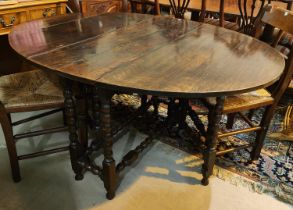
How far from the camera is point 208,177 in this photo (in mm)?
1650

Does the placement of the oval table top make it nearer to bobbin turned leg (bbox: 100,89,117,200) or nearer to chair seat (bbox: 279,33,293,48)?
bobbin turned leg (bbox: 100,89,117,200)

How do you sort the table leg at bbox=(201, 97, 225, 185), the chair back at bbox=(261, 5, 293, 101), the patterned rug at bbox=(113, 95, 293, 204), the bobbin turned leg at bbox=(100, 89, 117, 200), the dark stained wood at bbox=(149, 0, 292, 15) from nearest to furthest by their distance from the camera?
the bobbin turned leg at bbox=(100, 89, 117, 200) → the table leg at bbox=(201, 97, 225, 185) → the chair back at bbox=(261, 5, 293, 101) → the patterned rug at bbox=(113, 95, 293, 204) → the dark stained wood at bbox=(149, 0, 292, 15)

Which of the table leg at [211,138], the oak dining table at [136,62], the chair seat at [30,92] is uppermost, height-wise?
the oak dining table at [136,62]

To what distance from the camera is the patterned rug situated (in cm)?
169

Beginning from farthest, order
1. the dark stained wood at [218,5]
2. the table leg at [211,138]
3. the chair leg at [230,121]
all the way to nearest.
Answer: the dark stained wood at [218,5] → the chair leg at [230,121] → the table leg at [211,138]

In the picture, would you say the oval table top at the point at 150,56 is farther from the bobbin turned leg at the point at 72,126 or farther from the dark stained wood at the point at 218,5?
the dark stained wood at the point at 218,5

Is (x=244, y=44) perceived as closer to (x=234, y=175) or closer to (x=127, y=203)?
(x=234, y=175)

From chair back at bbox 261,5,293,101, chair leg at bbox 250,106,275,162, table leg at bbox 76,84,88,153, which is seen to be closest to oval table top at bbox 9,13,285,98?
chair back at bbox 261,5,293,101

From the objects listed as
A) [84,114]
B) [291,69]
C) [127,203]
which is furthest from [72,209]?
[291,69]

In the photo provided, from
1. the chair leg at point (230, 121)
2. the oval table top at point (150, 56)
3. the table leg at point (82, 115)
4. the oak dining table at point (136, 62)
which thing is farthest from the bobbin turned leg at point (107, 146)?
the chair leg at point (230, 121)

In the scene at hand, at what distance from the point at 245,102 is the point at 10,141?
1365 mm

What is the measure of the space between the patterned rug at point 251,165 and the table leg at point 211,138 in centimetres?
17

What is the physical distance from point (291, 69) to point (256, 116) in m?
1.00

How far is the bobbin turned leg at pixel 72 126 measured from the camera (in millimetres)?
1394
